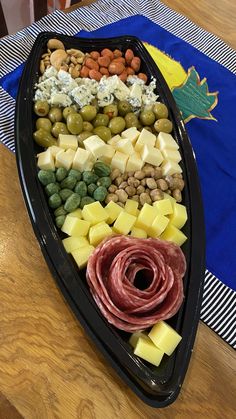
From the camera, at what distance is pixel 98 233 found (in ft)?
2.55

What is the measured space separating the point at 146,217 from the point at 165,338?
0.75ft

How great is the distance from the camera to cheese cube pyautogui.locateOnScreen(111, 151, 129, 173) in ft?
2.97

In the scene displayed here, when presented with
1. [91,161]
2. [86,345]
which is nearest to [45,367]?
[86,345]

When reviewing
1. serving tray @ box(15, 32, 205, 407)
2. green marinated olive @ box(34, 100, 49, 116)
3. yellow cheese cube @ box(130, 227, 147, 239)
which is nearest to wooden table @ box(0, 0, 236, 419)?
serving tray @ box(15, 32, 205, 407)

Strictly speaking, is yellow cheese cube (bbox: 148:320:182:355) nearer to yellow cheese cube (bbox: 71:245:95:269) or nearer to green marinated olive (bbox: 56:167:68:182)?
yellow cheese cube (bbox: 71:245:95:269)

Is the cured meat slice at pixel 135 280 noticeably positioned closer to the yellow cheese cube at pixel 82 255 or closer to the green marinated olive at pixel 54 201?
the yellow cheese cube at pixel 82 255

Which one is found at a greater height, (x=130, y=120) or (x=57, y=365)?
(x=130, y=120)

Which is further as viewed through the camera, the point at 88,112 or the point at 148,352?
the point at 88,112

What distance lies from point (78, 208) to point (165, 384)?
34 cm

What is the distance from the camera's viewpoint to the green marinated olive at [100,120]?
0.98 metres

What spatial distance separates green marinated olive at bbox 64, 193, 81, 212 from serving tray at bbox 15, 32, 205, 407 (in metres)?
0.04

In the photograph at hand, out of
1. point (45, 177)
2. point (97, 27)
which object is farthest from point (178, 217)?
point (97, 27)

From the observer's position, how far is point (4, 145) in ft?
3.22

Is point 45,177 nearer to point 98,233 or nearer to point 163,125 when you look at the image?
point 98,233
